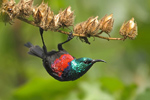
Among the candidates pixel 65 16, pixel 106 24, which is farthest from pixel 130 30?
pixel 65 16

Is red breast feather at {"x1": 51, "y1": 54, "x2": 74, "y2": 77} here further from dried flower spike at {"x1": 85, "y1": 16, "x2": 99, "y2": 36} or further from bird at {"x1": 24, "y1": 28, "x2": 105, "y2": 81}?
dried flower spike at {"x1": 85, "y1": 16, "x2": 99, "y2": 36}

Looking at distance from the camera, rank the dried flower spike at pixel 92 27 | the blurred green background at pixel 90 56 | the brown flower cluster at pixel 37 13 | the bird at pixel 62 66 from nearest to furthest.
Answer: the brown flower cluster at pixel 37 13 → the dried flower spike at pixel 92 27 → the bird at pixel 62 66 → the blurred green background at pixel 90 56

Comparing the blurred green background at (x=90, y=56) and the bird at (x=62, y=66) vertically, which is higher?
the blurred green background at (x=90, y=56)

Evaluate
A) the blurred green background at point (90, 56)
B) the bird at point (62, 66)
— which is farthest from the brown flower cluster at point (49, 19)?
the blurred green background at point (90, 56)

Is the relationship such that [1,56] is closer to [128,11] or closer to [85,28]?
[128,11]

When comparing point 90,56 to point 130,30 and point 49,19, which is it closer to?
point 130,30

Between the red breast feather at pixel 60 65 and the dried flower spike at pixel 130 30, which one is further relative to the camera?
the red breast feather at pixel 60 65

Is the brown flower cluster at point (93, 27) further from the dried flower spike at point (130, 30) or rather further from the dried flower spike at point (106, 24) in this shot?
the dried flower spike at point (130, 30)
